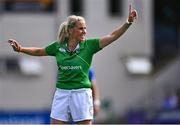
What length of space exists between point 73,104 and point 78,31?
80 cm

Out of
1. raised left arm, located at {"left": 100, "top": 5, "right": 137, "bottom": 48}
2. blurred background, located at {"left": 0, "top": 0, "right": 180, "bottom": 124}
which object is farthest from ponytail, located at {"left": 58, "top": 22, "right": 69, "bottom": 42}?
blurred background, located at {"left": 0, "top": 0, "right": 180, "bottom": 124}

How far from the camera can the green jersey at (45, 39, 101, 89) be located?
10820mm

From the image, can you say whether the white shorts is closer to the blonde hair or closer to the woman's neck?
the woman's neck

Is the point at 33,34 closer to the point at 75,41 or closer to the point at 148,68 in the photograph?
the point at 148,68

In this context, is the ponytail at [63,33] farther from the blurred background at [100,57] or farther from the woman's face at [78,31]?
the blurred background at [100,57]

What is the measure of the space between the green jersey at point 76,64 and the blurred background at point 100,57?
83.2ft

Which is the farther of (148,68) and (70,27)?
(148,68)

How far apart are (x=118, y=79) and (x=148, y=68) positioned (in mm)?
1298

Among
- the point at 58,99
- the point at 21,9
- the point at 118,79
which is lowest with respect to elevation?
the point at 118,79

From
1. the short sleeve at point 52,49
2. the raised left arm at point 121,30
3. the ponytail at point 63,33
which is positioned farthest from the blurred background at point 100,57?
the raised left arm at point 121,30

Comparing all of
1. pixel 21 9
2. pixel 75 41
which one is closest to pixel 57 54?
pixel 75 41

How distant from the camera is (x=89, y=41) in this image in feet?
35.8

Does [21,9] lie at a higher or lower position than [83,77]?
lower

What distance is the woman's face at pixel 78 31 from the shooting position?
1085cm
